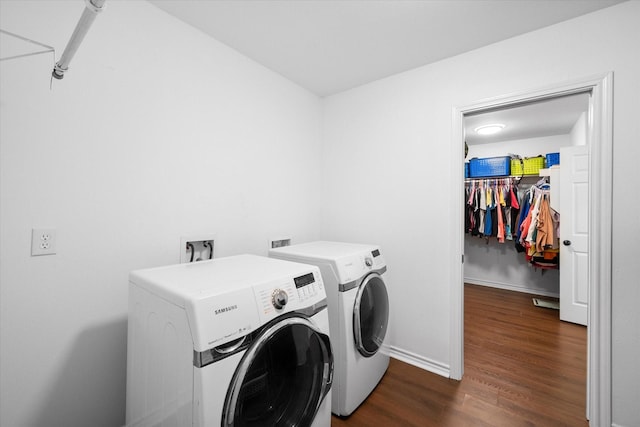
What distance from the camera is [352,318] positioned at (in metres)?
1.55

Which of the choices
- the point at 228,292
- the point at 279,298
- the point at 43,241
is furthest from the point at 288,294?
the point at 43,241

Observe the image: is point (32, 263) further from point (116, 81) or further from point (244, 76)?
point (244, 76)

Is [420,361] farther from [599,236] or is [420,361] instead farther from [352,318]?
[599,236]

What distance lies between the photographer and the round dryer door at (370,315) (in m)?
1.57

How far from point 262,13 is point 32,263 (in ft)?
5.49

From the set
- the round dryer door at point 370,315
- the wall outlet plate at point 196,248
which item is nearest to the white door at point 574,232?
the round dryer door at point 370,315

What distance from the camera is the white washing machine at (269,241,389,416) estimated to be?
1527 mm

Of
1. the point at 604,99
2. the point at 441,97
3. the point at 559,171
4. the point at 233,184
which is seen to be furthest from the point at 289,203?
the point at 559,171

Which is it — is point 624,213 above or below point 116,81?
below

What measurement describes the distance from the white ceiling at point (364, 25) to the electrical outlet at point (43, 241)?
4.28 feet

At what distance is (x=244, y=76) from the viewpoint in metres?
2.00

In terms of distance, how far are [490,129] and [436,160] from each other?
226cm

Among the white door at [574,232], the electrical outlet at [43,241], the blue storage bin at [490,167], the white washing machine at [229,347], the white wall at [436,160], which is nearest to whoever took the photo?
the white washing machine at [229,347]

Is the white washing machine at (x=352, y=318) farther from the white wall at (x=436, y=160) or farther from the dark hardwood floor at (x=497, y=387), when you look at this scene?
the white wall at (x=436, y=160)
